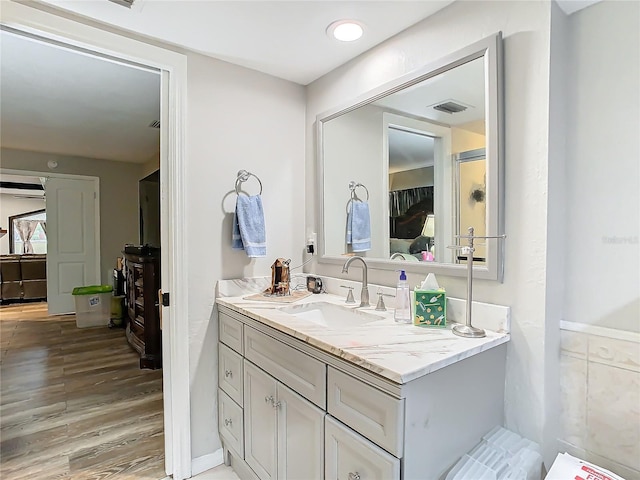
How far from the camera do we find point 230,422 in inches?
74.3

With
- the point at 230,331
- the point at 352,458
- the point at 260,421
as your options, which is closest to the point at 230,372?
the point at 230,331

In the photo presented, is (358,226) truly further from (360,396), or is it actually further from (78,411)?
(78,411)

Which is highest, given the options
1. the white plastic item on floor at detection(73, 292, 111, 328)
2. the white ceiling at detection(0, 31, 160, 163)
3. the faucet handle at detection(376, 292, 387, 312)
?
the white ceiling at detection(0, 31, 160, 163)

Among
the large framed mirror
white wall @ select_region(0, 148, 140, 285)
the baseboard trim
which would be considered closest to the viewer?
the large framed mirror

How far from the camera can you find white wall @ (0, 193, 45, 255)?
327 inches

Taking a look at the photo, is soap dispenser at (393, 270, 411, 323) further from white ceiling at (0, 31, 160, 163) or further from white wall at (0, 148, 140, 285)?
white wall at (0, 148, 140, 285)

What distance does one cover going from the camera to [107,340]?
4.29m

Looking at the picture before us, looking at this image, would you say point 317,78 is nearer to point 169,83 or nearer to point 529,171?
point 169,83

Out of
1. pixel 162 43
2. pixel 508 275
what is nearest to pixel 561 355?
pixel 508 275

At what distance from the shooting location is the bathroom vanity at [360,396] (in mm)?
1025

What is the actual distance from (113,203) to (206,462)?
4839 mm

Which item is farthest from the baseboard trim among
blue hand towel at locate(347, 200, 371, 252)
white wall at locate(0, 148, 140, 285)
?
white wall at locate(0, 148, 140, 285)

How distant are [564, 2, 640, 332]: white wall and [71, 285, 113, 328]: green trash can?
5.45 meters

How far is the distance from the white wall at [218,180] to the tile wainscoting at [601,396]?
156 cm
